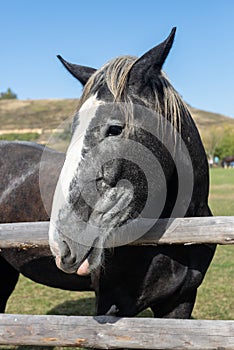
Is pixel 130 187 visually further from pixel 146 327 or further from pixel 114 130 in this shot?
pixel 146 327

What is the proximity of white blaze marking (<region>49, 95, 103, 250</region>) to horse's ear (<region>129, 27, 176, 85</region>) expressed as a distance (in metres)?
0.27

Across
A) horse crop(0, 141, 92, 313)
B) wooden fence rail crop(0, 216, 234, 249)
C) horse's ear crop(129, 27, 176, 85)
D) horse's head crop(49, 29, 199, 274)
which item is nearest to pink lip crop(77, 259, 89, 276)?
horse's head crop(49, 29, 199, 274)

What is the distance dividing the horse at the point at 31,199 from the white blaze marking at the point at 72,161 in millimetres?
1305

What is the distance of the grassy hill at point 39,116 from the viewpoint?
8412 cm

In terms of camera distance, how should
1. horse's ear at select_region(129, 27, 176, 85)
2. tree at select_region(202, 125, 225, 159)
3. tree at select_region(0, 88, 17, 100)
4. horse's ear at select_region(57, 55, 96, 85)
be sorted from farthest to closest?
tree at select_region(0, 88, 17, 100), tree at select_region(202, 125, 225, 159), horse's ear at select_region(57, 55, 96, 85), horse's ear at select_region(129, 27, 176, 85)

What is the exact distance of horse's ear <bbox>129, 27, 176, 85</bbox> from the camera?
7.73ft

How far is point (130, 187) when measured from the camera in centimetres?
226

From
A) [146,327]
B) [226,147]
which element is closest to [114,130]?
[146,327]

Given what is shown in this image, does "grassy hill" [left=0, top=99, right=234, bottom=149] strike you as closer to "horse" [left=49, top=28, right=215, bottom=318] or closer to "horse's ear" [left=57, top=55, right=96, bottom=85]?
"horse's ear" [left=57, top=55, right=96, bottom=85]

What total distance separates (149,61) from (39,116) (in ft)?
314

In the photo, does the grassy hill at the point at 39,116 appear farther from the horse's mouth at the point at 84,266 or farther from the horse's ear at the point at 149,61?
the horse's mouth at the point at 84,266

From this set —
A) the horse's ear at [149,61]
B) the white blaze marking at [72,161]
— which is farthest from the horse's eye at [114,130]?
the horse's ear at [149,61]

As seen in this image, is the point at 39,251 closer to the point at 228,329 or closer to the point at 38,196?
the point at 38,196

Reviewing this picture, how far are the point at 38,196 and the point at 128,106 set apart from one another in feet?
5.31
